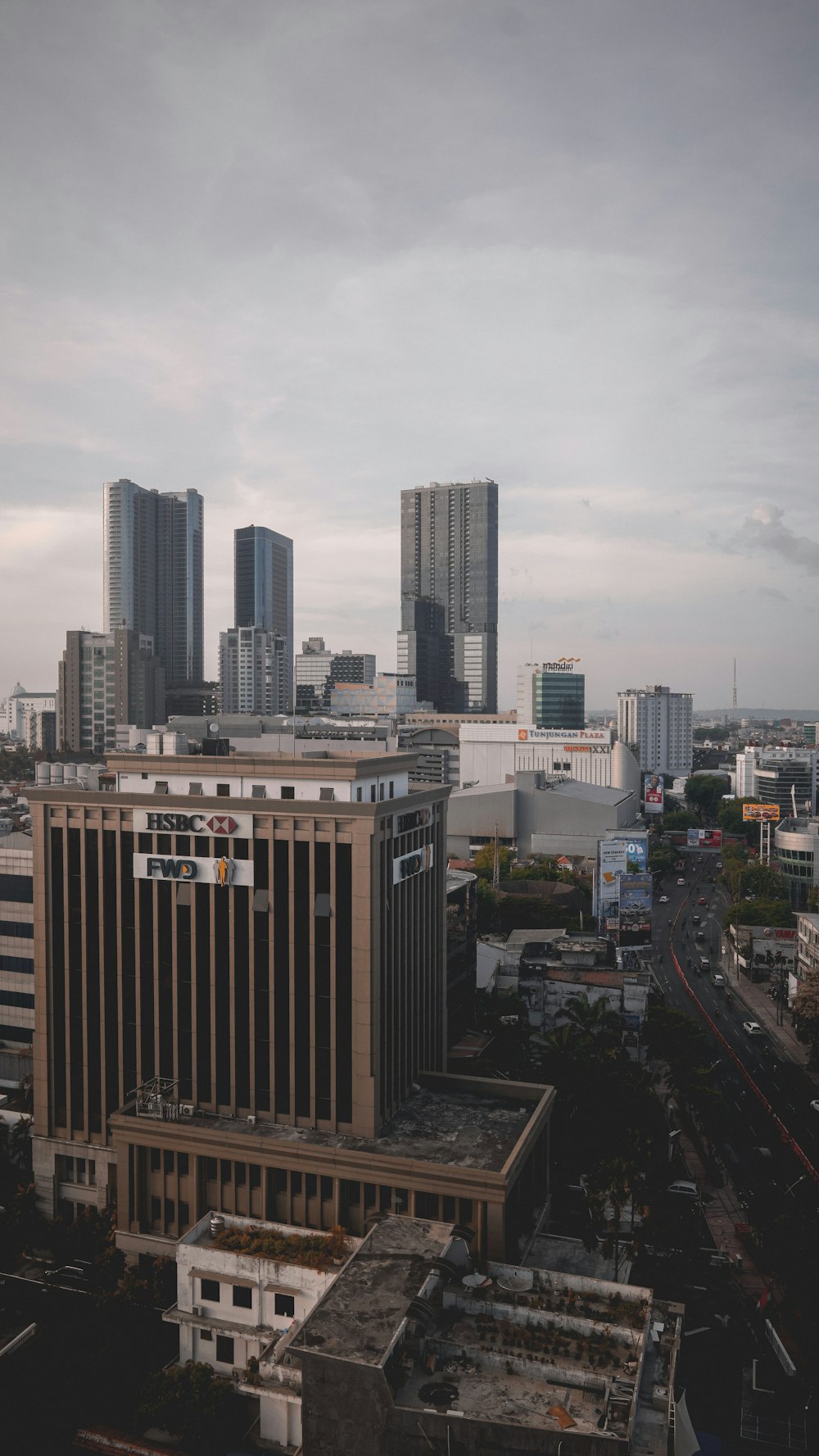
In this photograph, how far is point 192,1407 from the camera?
39.0 meters

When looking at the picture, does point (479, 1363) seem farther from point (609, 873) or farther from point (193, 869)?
point (609, 873)

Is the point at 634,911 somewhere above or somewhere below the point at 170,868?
below

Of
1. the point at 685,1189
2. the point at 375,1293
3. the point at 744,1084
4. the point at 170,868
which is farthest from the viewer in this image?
the point at 744,1084

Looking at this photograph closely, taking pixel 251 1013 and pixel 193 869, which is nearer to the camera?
pixel 251 1013

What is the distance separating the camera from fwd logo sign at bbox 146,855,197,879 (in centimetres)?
5078

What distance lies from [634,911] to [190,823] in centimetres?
7975

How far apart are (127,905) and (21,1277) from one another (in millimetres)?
18890

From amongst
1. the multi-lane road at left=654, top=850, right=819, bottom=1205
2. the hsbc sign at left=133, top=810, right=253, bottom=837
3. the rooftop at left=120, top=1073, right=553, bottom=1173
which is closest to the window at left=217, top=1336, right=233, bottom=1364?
the rooftop at left=120, top=1073, right=553, bottom=1173

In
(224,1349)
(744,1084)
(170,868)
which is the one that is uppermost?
(170,868)

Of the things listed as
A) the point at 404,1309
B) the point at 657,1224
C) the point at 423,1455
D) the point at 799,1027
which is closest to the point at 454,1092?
the point at 657,1224

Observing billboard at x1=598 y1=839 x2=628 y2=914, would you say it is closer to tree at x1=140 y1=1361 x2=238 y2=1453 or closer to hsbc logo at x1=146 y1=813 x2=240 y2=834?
hsbc logo at x1=146 y1=813 x2=240 y2=834

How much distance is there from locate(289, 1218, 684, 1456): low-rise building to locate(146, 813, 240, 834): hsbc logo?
2074cm

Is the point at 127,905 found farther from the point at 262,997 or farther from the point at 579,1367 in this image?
the point at 579,1367

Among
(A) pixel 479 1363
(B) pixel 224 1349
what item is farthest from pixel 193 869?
(A) pixel 479 1363
